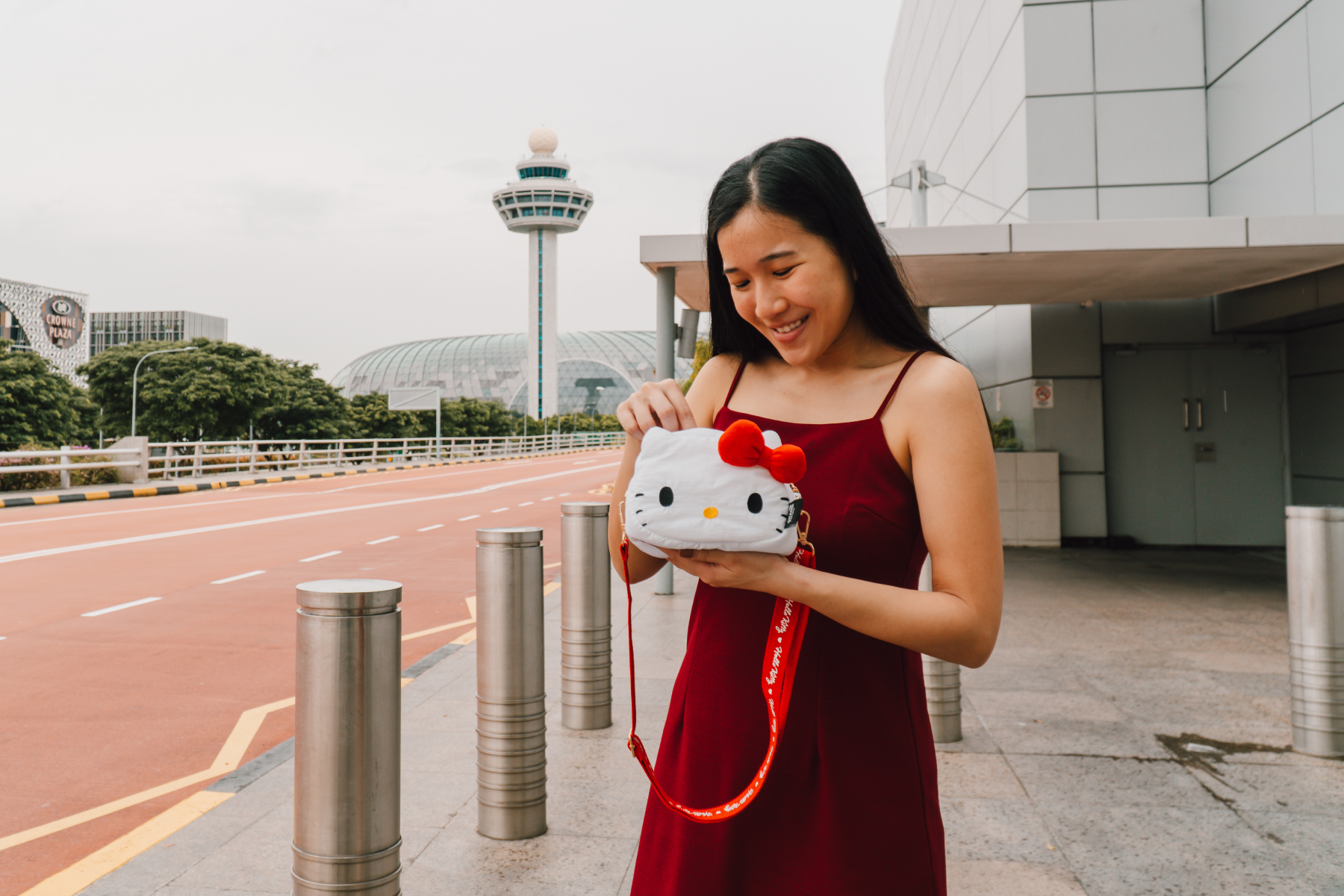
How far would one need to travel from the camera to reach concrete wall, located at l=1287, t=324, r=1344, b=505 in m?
9.77

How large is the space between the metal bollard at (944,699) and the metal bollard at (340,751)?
9.15 feet

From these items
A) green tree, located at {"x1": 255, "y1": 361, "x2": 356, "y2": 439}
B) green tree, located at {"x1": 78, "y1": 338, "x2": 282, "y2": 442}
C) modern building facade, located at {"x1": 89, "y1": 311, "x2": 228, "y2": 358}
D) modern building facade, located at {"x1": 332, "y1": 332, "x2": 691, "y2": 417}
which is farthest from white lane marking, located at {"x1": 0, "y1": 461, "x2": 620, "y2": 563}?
modern building facade, located at {"x1": 89, "y1": 311, "x2": 228, "y2": 358}

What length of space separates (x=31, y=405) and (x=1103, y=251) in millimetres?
32162

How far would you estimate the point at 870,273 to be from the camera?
149 cm

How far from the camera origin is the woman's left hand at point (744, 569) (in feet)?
4.10

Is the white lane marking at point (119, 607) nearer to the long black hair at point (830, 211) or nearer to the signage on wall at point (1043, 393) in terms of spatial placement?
the long black hair at point (830, 211)

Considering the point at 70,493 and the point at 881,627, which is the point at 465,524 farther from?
the point at 881,627

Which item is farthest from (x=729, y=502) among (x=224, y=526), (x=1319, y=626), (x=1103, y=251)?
(x=224, y=526)

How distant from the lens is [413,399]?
49.8m

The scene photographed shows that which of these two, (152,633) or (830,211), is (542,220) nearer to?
(152,633)

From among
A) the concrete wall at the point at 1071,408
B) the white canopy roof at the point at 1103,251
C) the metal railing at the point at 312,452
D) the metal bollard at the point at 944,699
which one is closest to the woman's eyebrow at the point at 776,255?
the metal bollard at the point at 944,699

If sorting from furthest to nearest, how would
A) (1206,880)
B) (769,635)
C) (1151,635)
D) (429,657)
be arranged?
(1151,635)
(429,657)
(1206,880)
(769,635)

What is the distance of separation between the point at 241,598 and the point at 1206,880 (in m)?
7.34

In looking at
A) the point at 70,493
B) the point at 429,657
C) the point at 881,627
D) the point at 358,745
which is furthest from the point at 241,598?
the point at 70,493
